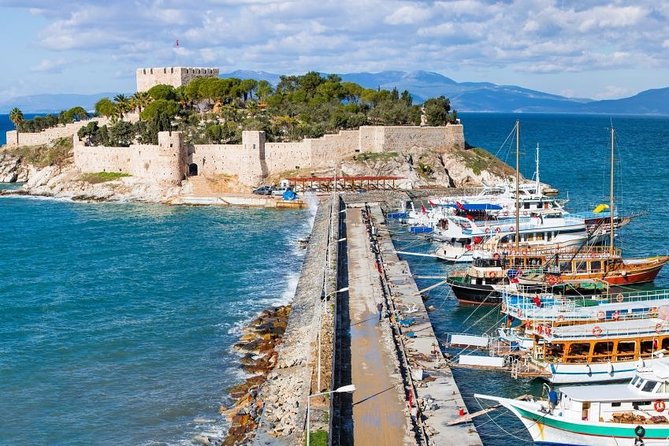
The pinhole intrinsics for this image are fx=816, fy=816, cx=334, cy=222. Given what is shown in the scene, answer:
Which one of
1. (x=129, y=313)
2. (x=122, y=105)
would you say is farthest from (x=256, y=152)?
(x=129, y=313)

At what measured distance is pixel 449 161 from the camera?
269 ft

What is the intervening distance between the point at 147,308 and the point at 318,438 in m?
22.3

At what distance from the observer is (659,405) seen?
82.5ft

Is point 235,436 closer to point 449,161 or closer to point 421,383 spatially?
point 421,383

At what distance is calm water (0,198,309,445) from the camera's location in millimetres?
29016

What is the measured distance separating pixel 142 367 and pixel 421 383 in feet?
40.4

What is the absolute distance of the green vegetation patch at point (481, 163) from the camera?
264ft

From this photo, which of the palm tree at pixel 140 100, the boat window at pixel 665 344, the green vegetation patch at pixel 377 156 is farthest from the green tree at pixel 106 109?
the boat window at pixel 665 344

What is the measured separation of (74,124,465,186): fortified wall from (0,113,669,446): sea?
18.0ft

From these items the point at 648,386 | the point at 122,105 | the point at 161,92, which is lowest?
the point at 648,386

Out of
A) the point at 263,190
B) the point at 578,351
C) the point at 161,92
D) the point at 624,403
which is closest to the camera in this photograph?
the point at 624,403

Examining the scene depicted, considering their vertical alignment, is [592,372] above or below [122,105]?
below

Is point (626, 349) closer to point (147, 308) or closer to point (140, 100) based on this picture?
point (147, 308)

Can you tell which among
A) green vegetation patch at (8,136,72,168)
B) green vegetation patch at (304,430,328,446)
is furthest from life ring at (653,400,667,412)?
green vegetation patch at (8,136,72,168)
